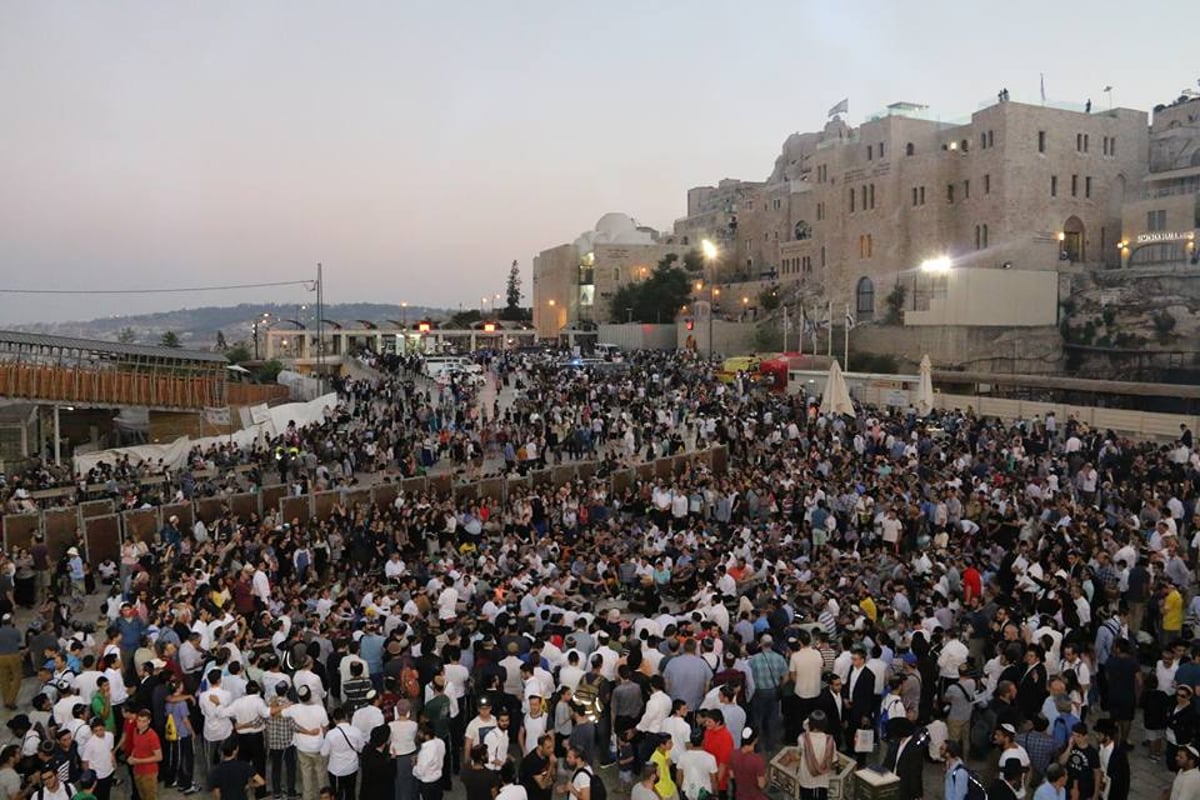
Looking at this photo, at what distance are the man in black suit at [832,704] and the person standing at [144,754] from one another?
19.6ft

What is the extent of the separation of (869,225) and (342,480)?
4514 cm

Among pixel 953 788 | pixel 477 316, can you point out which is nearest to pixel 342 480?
pixel 953 788

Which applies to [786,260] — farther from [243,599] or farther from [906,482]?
[243,599]

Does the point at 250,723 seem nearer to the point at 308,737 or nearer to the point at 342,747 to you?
the point at 308,737

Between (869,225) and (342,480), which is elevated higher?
(869,225)

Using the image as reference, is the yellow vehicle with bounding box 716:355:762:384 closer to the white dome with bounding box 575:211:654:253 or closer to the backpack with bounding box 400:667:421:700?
the backpack with bounding box 400:667:421:700

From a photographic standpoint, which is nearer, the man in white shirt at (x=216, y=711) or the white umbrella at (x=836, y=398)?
the man in white shirt at (x=216, y=711)

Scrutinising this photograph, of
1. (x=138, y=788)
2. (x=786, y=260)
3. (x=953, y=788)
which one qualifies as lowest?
(x=138, y=788)

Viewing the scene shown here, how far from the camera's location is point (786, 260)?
70875 mm

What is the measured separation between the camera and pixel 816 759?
7.30 meters

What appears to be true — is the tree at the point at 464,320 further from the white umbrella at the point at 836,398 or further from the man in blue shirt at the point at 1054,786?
the man in blue shirt at the point at 1054,786

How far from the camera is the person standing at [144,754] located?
7828 mm

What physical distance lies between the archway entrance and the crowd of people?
38418 mm

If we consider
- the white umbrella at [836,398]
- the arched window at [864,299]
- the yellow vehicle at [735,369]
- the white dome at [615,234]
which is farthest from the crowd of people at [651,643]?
the white dome at [615,234]
